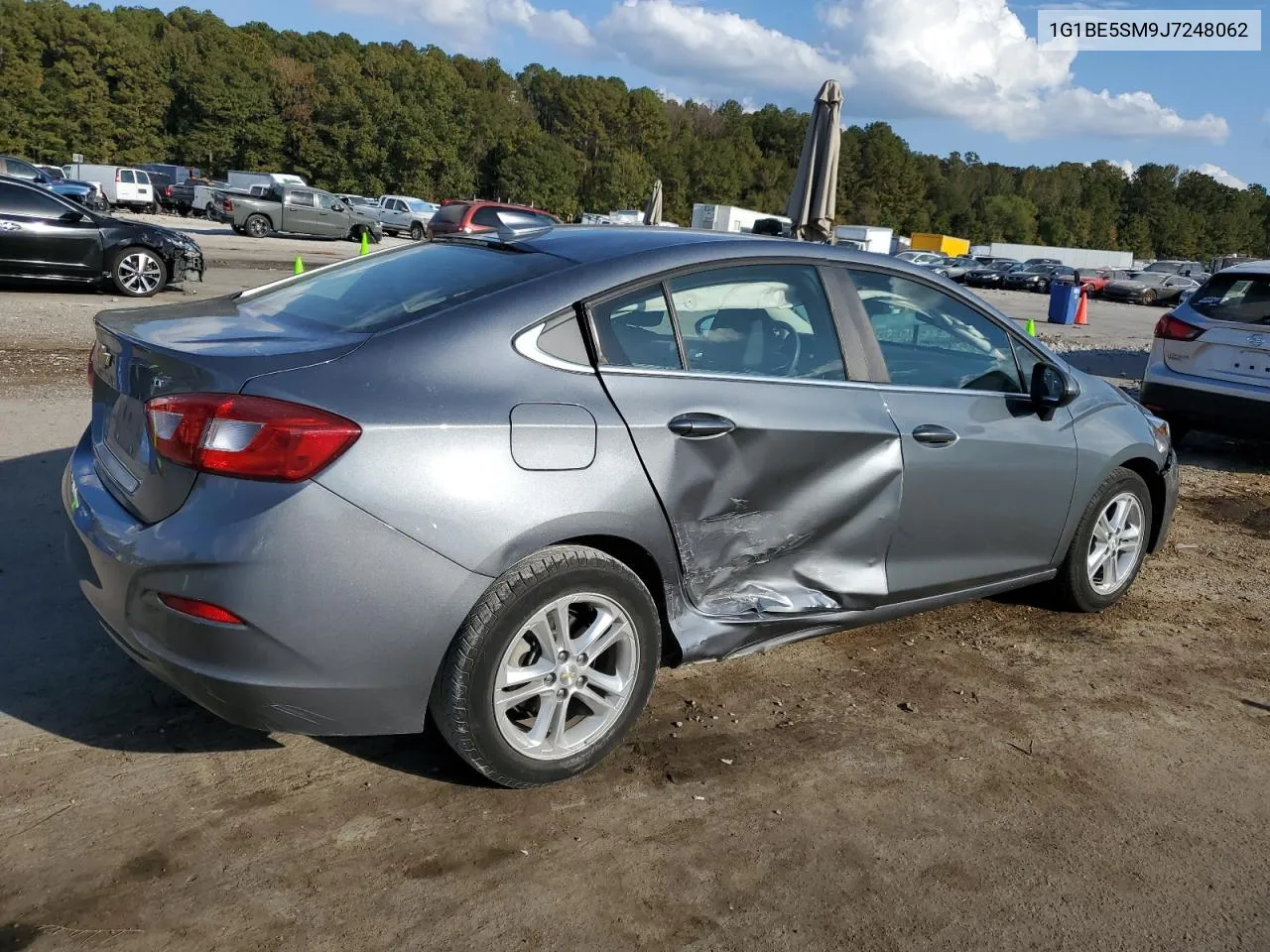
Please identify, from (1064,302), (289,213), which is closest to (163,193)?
(289,213)

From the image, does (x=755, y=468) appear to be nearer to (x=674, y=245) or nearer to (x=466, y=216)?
(x=674, y=245)

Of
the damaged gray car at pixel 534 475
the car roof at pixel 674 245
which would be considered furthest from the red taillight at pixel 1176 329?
the car roof at pixel 674 245

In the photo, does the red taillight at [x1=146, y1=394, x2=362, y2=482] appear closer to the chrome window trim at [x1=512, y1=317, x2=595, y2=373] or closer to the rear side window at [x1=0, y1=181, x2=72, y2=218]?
the chrome window trim at [x1=512, y1=317, x2=595, y2=373]

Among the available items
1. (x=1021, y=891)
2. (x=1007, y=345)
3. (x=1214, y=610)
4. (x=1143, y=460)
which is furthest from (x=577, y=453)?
(x=1214, y=610)

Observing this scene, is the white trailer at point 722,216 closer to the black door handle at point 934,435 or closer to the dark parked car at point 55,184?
the dark parked car at point 55,184

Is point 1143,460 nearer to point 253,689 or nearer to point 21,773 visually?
point 253,689

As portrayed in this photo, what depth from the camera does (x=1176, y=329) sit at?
332 inches

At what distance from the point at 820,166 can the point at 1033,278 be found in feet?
112

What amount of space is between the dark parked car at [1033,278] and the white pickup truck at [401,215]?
24.3 metres

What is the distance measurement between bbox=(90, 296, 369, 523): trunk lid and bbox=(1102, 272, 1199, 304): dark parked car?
146 feet

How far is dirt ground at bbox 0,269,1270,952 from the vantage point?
2.69 meters

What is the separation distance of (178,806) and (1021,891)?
2.28 metres

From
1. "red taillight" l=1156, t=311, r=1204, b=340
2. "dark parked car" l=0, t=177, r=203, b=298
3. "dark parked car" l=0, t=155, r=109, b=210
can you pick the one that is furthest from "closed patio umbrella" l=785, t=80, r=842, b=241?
"dark parked car" l=0, t=155, r=109, b=210

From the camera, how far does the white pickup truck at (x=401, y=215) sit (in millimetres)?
45472
